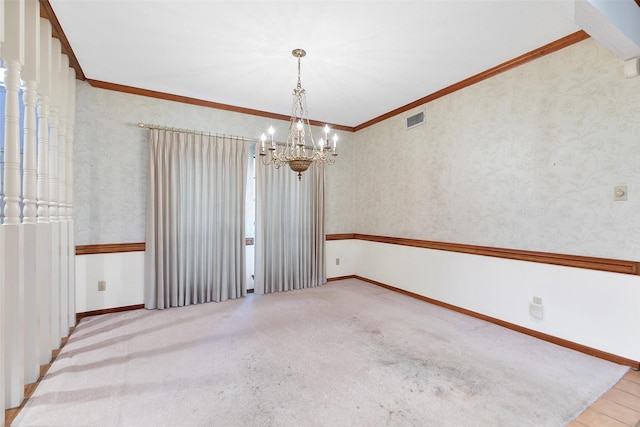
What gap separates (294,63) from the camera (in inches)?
117

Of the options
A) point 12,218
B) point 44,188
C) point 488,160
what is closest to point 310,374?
point 12,218

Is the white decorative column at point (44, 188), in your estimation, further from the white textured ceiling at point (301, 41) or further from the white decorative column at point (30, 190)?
the white textured ceiling at point (301, 41)

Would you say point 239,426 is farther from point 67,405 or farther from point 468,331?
point 468,331

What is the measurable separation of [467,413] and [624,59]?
277 centimetres

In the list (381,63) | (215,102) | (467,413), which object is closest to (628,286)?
(467,413)

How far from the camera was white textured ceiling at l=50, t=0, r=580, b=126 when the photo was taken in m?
2.22

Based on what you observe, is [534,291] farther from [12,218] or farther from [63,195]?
[63,195]

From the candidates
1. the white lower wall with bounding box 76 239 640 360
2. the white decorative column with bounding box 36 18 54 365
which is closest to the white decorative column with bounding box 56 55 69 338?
the white decorative column with bounding box 36 18 54 365

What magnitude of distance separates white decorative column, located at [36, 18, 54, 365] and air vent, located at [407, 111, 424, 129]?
3823 mm

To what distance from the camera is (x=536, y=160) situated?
283 cm

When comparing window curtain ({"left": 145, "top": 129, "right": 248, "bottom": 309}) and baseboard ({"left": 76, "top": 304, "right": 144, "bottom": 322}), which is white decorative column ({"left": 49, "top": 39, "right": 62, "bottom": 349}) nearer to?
baseboard ({"left": 76, "top": 304, "right": 144, "bottom": 322})

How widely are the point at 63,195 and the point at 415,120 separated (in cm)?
406

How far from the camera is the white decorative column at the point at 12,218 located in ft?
5.65

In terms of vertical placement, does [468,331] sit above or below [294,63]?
below
